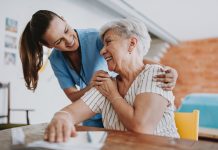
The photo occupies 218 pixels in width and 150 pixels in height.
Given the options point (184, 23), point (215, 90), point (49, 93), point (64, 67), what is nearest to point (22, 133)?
point (64, 67)

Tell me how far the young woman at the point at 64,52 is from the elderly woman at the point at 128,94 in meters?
0.10

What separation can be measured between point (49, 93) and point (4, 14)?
57.1 inches

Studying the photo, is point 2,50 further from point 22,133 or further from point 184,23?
point 184,23

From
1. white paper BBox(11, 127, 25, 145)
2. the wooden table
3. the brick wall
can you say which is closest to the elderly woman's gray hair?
the wooden table

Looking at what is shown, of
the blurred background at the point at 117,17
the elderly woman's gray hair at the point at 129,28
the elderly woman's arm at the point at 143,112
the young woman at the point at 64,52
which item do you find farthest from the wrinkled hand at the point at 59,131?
the blurred background at the point at 117,17

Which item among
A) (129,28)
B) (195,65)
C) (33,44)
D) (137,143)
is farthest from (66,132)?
(195,65)

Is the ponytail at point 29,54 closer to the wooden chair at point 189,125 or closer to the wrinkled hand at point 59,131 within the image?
the wrinkled hand at point 59,131

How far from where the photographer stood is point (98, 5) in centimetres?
556

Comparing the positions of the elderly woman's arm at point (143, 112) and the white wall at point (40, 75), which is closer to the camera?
the elderly woman's arm at point (143, 112)

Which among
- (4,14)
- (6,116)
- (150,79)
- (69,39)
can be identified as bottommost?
(6,116)

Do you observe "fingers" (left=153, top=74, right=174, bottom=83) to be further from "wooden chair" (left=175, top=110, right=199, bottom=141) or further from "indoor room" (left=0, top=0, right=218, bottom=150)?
"wooden chair" (left=175, top=110, right=199, bottom=141)

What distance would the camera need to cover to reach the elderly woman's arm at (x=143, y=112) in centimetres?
122

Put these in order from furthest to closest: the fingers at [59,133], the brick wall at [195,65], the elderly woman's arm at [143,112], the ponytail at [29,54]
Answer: the brick wall at [195,65] < the ponytail at [29,54] < the elderly woman's arm at [143,112] < the fingers at [59,133]

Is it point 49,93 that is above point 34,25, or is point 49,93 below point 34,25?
below
